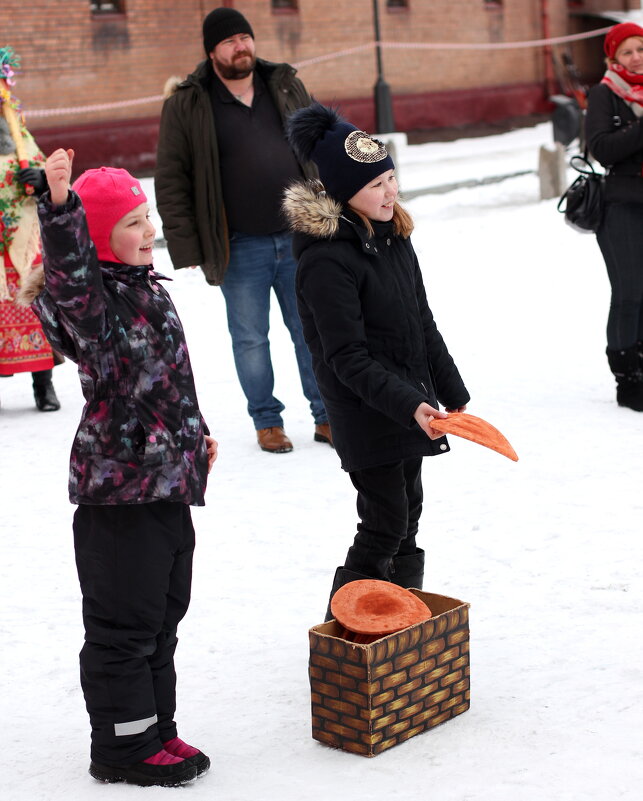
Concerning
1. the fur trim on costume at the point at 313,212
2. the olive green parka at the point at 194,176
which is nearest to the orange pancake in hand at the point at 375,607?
the fur trim on costume at the point at 313,212

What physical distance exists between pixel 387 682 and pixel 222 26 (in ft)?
12.7

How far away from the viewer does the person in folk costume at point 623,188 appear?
6137 millimetres

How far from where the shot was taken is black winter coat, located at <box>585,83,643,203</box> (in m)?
6.12

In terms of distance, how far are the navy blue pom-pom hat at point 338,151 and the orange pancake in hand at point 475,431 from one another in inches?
30.2

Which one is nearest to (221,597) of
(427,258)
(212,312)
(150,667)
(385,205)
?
(150,667)

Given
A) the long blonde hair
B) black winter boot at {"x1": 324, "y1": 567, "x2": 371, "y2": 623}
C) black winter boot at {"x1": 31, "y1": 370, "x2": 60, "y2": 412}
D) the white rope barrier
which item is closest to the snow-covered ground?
black winter boot at {"x1": 31, "y1": 370, "x2": 60, "y2": 412}

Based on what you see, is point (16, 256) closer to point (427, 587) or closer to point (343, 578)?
point (427, 587)

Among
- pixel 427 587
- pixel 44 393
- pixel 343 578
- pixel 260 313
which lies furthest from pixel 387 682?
pixel 44 393

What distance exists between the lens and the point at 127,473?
9.76ft

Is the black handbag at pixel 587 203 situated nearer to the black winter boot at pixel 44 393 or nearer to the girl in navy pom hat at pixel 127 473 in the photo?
the black winter boot at pixel 44 393

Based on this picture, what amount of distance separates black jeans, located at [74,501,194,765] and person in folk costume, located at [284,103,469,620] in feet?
2.20

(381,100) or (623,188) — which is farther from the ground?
(623,188)

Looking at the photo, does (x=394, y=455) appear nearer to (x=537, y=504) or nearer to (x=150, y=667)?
(x=150, y=667)

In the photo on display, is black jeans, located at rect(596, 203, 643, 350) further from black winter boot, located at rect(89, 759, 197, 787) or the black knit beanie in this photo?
black winter boot, located at rect(89, 759, 197, 787)
